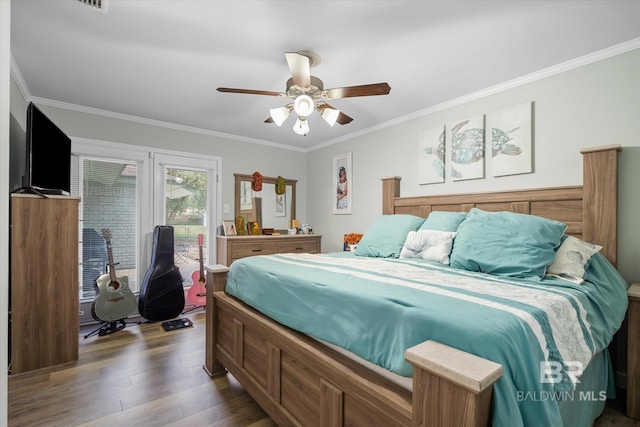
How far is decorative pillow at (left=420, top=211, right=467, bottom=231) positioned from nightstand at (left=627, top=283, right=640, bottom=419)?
3.50 ft

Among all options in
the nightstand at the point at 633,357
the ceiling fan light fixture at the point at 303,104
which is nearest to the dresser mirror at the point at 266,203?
the ceiling fan light fixture at the point at 303,104

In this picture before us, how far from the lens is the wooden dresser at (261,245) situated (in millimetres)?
3924

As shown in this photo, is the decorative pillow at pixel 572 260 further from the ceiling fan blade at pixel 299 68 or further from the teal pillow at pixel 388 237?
the ceiling fan blade at pixel 299 68

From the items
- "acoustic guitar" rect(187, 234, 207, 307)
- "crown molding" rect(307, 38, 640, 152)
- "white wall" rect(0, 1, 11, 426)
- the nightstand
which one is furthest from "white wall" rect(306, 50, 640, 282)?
"white wall" rect(0, 1, 11, 426)

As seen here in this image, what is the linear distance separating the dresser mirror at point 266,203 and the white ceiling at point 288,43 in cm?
160

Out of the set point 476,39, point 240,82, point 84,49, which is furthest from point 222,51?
point 476,39

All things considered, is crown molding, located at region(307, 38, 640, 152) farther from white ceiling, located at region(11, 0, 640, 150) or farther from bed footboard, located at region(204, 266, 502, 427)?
bed footboard, located at region(204, 266, 502, 427)

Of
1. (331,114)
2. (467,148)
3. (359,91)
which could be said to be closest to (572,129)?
(467,148)

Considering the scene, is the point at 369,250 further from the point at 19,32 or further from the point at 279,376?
the point at 19,32

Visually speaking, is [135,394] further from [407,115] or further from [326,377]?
[407,115]

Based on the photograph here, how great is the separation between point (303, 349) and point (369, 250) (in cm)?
150

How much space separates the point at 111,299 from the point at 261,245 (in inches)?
70.2

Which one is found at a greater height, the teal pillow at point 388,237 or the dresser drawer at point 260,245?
the teal pillow at point 388,237

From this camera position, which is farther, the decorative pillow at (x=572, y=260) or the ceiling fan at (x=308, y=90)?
the ceiling fan at (x=308, y=90)
